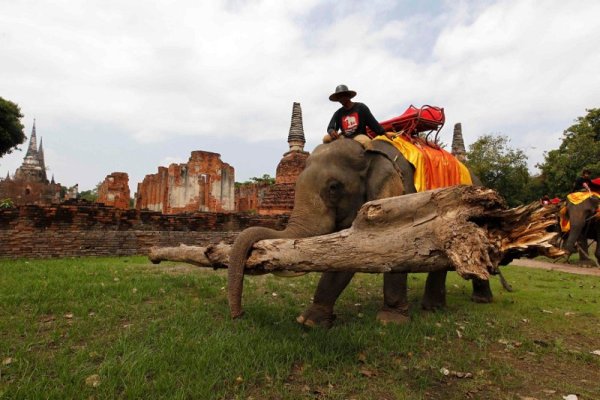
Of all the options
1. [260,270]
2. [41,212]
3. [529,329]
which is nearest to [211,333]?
[260,270]

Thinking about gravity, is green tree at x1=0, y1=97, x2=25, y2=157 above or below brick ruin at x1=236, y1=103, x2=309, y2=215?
above

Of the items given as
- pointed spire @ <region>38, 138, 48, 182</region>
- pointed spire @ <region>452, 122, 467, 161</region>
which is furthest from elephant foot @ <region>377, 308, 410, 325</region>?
pointed spire @ <region>38, 138, 48, 182</region>

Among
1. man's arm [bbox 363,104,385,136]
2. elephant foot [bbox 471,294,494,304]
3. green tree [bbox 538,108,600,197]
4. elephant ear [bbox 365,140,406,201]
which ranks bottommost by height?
elephant foot [bbox 471,294,494,304]

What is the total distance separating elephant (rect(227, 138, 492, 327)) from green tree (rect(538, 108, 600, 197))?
23245 mm

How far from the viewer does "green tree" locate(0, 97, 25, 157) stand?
2300cm

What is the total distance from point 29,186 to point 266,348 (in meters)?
42.5

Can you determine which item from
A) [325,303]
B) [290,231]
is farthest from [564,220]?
[290,231]

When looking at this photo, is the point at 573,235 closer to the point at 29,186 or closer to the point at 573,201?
the point at 573,201

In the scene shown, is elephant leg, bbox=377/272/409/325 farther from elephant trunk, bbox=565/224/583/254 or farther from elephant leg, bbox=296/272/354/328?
elephant trunk, bbox=565/224/583/254

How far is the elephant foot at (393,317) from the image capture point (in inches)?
162

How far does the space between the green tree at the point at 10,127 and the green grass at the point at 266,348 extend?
74.9ft

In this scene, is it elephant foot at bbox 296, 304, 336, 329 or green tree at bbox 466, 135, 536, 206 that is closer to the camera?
elephant foot at bbox 296, 304, 336, 329

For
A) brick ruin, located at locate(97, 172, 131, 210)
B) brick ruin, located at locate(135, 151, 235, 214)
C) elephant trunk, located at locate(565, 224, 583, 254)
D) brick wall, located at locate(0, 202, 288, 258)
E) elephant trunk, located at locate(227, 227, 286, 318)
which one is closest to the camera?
elephant trunk, located at locate(227, 227, 286, 318)

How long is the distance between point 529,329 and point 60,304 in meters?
5.14
